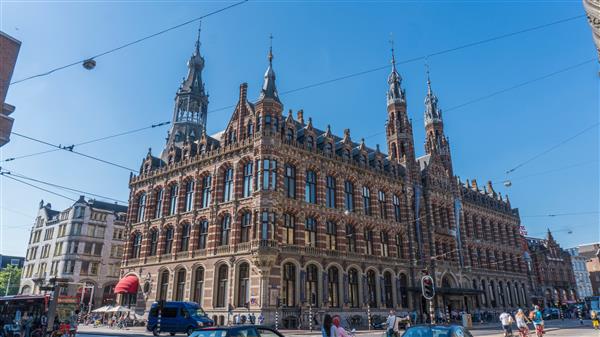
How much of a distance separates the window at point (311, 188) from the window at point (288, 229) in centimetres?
264

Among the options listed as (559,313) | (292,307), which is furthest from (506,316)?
(559,313)

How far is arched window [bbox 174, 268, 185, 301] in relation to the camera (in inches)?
1388

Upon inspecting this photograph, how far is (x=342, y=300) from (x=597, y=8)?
28827mm

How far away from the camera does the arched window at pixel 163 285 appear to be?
36.4 m

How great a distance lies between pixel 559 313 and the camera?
165ft

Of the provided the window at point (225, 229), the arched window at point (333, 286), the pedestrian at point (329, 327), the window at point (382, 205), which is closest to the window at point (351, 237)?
the arched window at point (333, 286)

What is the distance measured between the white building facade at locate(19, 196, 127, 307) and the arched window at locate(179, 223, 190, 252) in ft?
96.0

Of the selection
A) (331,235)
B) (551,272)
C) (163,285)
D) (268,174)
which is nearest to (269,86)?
(268,174)

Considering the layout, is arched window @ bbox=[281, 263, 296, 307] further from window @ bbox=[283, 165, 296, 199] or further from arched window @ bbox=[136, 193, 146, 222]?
arched window @ bbox=[136, 193, 146, 222]

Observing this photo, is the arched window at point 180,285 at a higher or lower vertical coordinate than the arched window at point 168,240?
lower

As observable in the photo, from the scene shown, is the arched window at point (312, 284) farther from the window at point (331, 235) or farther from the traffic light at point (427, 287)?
the traffic light at point (427, 287)

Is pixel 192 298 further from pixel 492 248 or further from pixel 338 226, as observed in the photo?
pixel 492 248

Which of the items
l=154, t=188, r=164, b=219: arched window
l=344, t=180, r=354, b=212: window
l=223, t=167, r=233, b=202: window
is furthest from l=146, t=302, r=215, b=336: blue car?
l=344, t=180, r=354, b=212: window

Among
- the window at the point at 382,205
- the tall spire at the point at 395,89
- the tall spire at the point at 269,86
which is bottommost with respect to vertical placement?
the window at the point at 382,205
